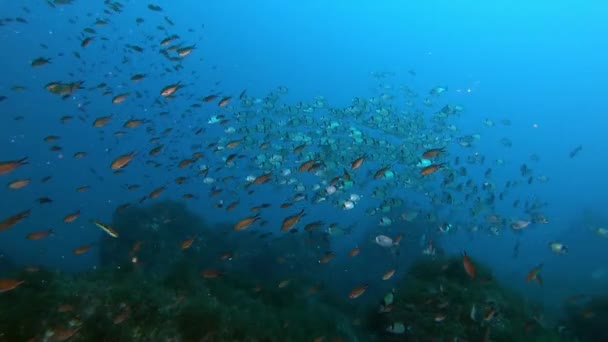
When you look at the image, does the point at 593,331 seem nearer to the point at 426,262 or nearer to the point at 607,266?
the point at 426,262

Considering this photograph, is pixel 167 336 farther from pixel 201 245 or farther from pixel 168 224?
pixel 168 224

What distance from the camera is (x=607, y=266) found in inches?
1265

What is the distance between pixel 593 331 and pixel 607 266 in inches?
1024

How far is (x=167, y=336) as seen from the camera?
21.5ft

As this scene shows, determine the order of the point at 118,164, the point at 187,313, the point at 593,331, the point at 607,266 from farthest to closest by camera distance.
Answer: the point at 607,266, the point at 593,331, the point at 118,164, the point at 187,313

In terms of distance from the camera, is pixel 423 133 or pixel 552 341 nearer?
pixel 552 341

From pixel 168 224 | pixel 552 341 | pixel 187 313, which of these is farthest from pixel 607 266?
pixel 187 313

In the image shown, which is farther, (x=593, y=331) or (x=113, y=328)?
(x=593, y=331)

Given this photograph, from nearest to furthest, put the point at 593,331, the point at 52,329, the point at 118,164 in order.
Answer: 1. the point at 52,329
2. the point at 118,164
3. the point at 593,331

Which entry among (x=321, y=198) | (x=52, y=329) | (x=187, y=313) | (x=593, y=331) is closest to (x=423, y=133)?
(x=321, y=198)

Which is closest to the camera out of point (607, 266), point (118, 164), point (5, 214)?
point (118, 164)

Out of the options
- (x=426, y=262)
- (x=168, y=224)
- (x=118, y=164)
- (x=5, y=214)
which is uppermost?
(x=118, y=164)

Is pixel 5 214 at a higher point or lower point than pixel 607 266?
lower

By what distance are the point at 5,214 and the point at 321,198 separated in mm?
39753
